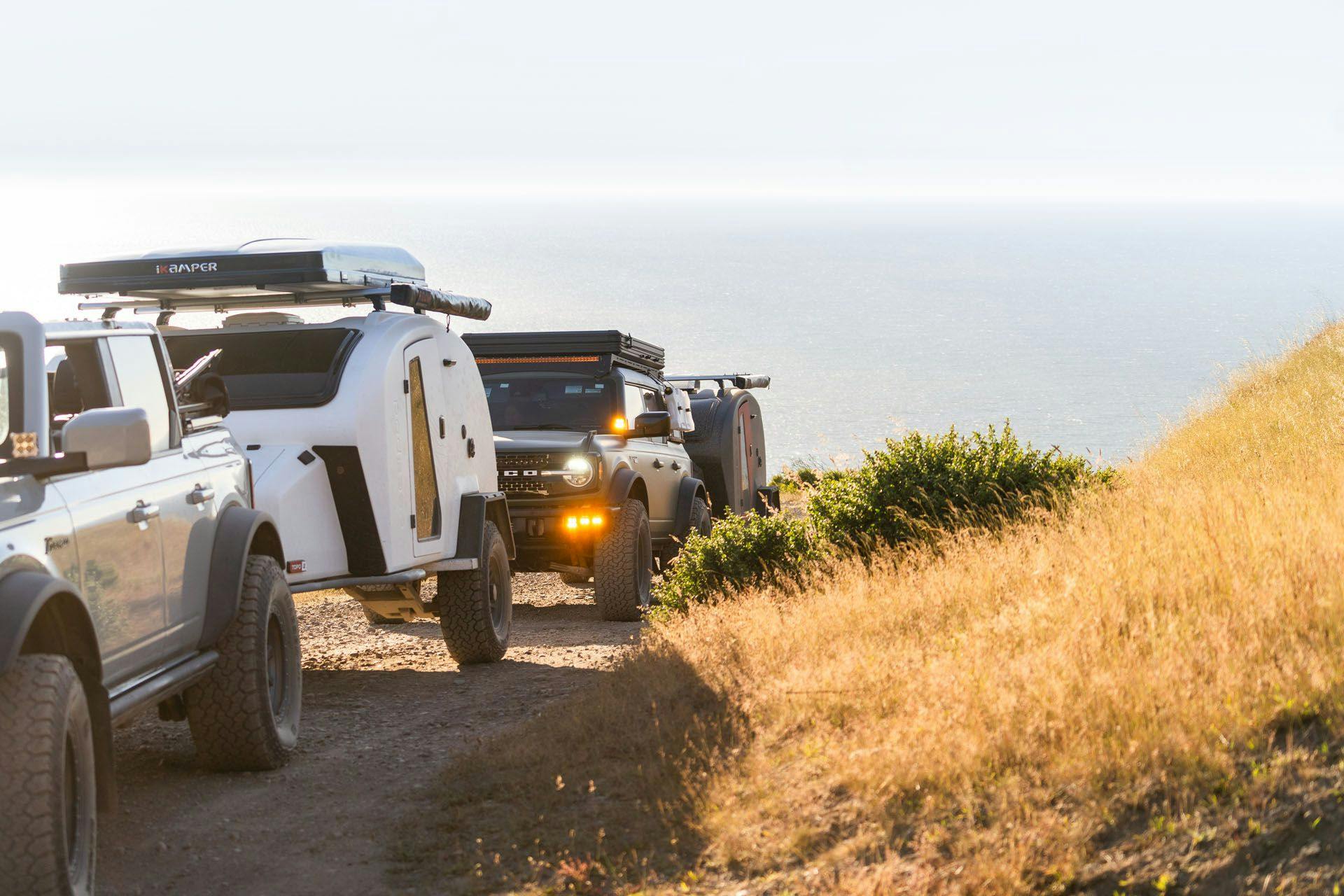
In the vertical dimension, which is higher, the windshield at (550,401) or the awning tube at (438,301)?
the awning tube at (438,301)

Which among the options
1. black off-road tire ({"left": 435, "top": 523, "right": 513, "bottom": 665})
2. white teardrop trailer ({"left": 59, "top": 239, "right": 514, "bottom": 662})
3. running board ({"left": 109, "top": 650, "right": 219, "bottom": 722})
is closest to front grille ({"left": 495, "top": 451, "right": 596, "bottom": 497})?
black off-road tire ({"left": 435, "top": 523, "right": 513, "bottom": 665})

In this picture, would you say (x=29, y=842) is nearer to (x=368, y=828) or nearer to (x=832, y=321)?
(x=368, y=828)

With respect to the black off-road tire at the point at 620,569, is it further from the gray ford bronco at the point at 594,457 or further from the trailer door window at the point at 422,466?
the trailer door window at the point at 422,466

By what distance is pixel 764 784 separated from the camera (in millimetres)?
5617

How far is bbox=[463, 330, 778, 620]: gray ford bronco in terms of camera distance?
13.0 m

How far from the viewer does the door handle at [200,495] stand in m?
6.53

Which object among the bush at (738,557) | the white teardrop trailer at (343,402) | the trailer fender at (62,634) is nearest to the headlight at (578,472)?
the bush at (738,557)

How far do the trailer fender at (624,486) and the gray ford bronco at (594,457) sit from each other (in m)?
0.01

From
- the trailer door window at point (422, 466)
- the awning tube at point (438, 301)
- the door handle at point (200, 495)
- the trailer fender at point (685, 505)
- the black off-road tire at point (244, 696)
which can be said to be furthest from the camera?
the trailer fender at point (685, 505)

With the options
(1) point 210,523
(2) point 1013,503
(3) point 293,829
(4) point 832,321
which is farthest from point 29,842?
(4) point 832,321

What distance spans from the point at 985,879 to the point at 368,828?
9.55 ft

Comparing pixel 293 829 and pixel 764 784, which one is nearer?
pixel 764 784

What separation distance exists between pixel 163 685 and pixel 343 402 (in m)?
3.14

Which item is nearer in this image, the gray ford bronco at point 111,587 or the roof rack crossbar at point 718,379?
the gray ford bronco at point 111,587
